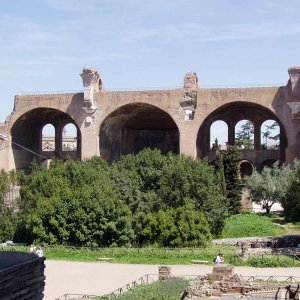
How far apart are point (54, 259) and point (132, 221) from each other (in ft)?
15.2

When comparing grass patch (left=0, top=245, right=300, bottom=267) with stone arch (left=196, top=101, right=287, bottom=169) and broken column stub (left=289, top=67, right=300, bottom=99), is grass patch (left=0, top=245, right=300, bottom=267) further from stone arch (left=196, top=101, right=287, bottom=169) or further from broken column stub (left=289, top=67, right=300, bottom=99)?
stone arch (left=196, top=101, right=287, bottom=169)

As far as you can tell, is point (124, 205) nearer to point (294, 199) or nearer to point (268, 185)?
point (294, 199)

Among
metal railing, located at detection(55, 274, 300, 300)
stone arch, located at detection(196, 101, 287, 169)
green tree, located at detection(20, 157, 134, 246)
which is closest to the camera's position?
metal railing, located at detection(55, 274, 300, 300)

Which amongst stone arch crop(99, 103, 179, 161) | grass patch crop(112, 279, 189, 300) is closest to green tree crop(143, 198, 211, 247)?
grass patch crop(112, 279, 189, 300)

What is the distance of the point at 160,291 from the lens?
14.6 meters

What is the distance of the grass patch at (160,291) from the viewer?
13.5m

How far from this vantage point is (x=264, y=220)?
3167 cm

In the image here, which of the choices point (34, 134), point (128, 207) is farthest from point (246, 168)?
point (128, 207)

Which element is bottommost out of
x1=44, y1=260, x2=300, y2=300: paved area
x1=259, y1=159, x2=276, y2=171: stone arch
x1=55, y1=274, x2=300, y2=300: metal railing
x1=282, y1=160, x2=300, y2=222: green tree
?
x1=44, y1=260, x2=300, y2=300: paved area

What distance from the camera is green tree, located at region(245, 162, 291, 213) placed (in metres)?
34.9

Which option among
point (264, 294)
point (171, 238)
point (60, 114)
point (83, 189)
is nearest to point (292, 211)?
point (171, 238)

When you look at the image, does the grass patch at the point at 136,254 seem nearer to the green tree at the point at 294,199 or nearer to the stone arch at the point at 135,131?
the green tree at the point at 294,199

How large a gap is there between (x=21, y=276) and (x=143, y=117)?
39032 mm

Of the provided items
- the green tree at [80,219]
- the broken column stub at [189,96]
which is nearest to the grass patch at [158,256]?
the green tree at [80,219]
